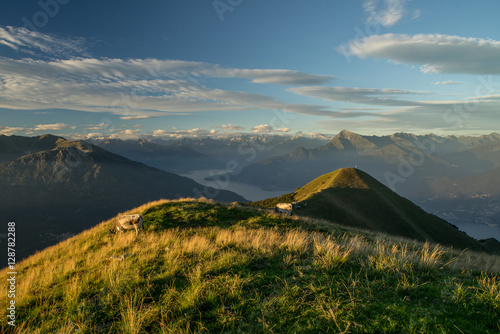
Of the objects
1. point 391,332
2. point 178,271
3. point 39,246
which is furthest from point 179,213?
point 39,246

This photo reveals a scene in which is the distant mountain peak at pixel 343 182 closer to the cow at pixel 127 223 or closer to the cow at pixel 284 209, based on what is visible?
the cow at pixel 284 209

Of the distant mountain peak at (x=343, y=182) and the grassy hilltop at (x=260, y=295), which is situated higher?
the grassy hilltop at (x=260, y=295)

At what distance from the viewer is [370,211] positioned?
68375 millimetres

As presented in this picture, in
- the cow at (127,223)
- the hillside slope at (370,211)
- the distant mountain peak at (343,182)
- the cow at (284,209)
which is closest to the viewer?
the cow at (127,223)

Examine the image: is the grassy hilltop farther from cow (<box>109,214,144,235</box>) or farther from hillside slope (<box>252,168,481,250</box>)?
hillside slope (<box>252,168,481,250</box>)

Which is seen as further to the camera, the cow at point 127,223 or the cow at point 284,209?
the cow at point 284,209

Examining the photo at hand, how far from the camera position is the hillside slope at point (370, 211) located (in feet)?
176

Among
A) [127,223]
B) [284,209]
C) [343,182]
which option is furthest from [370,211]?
[127,223]

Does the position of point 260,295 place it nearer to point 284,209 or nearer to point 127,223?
point 127,223

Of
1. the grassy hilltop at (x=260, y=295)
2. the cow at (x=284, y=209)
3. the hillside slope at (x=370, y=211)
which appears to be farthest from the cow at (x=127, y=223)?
the hillside slope at (x=370, y=211)

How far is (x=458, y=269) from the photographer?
7281 mm

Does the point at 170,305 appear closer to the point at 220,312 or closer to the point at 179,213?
the point at 220,312

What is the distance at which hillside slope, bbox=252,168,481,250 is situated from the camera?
53.5 m

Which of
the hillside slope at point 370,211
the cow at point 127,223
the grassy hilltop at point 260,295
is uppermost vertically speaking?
the grassy hilltop at point 260,295
